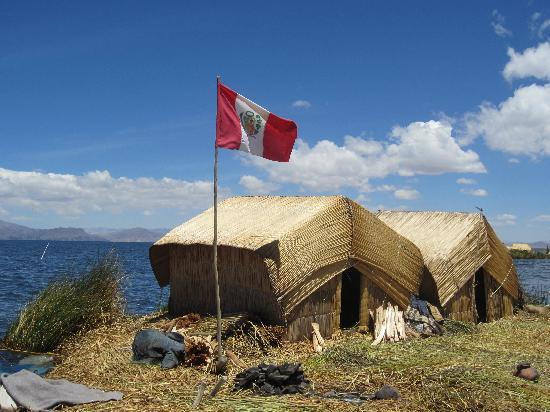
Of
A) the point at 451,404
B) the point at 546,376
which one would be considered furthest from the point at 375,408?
the point at 546,376

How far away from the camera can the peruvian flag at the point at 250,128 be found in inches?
426

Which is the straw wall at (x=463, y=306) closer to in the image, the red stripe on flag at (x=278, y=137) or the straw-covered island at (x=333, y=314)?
the straw-covered island at (x=333, y=314)

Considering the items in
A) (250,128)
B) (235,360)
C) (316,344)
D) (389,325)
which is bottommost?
(235,360)

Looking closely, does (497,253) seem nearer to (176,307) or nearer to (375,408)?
(176,307)

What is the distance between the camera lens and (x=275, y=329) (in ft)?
40.5

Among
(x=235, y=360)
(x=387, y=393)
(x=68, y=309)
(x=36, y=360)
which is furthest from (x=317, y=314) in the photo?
(x=36, y=360)

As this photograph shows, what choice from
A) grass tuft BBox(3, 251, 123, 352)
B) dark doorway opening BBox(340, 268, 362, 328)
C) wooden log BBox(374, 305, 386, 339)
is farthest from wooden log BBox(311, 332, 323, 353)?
grass tuft BBox(3, 251, 123, 352)

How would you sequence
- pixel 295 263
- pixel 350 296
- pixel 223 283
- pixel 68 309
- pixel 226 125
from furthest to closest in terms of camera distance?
1. pixel 350 296
2. pixel 68 309
3. pixel 223 283
4. pixel 295 263
5. pixel 226 125

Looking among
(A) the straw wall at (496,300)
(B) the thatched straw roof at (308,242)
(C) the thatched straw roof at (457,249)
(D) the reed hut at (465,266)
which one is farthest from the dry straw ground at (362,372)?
(A) the straw wall at (496,300)

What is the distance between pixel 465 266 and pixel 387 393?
8238 mm

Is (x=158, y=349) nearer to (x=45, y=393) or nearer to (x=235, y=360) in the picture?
(x=235, y=360)

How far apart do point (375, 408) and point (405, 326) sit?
234 inches

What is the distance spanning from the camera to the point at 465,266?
52.2 ft

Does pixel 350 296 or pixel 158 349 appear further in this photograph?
pixel 350 296
